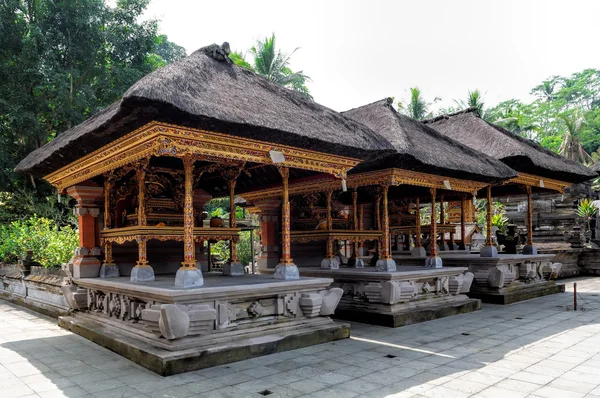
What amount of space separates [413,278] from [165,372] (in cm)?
534

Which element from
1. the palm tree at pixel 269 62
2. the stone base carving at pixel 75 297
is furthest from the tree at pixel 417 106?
the stone base carving at pixel 75 297

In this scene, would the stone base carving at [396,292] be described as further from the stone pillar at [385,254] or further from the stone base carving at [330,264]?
the stone base carving at [330,264]

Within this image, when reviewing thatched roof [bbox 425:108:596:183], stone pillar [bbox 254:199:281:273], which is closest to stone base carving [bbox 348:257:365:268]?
stone pillar [bbox 254:199:281:273]

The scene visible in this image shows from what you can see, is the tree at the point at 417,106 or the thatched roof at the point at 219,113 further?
the tree at the point at 417,106

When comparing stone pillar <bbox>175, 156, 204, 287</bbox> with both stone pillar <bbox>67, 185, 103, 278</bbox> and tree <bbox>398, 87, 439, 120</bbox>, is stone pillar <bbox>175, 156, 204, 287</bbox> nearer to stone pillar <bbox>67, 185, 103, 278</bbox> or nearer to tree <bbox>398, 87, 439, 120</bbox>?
stone pillar <bbox>67, 185, 103, 278</bbox>

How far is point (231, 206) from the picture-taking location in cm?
889

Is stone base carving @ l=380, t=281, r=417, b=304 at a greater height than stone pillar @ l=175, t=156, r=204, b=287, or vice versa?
stone pillar @ l=175, t=156, r=204, b=287

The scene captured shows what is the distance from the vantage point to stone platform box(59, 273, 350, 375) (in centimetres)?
579

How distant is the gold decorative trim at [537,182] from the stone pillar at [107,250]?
10016 millimetres

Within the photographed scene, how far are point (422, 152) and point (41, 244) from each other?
11013 millimetres

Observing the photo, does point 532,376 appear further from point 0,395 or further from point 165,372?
point 0,395

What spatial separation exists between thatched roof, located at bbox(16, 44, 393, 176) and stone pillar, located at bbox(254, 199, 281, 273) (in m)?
4.55

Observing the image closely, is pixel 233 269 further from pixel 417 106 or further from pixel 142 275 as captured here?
pixel 417 106

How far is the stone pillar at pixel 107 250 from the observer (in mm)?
9086
